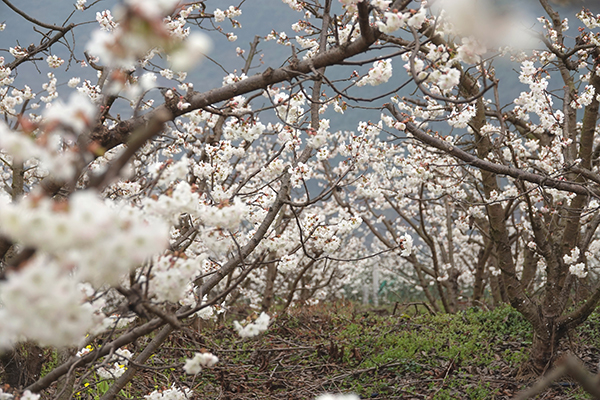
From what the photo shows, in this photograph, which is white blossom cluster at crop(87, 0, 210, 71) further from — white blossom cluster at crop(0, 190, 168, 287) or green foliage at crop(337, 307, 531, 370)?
green foliage at crop(337, 307, 531, 370)

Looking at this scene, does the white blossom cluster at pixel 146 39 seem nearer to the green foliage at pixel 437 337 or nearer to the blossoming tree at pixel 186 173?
the blossoming tree at pixel 186 173

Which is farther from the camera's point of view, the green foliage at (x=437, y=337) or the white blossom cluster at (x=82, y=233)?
the green foliage at (x=437, y=337)

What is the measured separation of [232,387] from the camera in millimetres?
3988

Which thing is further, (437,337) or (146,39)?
(437,337)

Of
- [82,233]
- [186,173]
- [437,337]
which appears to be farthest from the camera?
[437,337]

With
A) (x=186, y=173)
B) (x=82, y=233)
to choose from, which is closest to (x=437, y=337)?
(x=186, y=173)

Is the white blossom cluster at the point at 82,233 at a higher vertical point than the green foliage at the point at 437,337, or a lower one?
lower

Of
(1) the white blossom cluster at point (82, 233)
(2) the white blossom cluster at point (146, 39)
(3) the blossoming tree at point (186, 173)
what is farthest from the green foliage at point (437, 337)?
(2) the white blossom cluster at point (146, 39)

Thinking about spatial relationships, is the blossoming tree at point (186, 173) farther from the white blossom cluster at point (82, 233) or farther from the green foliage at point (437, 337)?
the green foliage at point (437, 337)

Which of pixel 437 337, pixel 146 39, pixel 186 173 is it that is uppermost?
pixel 186 173

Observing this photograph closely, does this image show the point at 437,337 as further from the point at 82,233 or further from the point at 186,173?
the point at 82,233

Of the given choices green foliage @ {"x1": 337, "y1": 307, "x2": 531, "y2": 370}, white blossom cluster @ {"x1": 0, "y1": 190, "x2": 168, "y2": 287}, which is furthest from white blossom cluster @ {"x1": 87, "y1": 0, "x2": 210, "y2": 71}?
green foliage @ {"x1": 337, "y1": 307, "x2": 531, "y2": 370}

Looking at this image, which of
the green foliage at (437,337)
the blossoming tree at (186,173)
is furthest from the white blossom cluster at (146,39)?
the green foliage at (437,337)

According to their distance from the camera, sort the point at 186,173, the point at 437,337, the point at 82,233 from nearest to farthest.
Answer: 1. the point at 82,233
2. the point at 186,173
3. the point at 437,337
